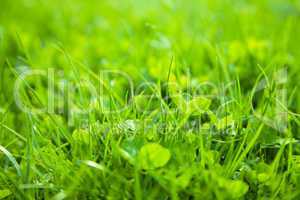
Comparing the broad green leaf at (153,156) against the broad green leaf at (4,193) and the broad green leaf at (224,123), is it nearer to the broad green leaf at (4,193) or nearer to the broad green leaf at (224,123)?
the broad green leaf at (224,123)

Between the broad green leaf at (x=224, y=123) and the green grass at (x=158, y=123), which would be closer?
the green grass at (x=158, y=123)

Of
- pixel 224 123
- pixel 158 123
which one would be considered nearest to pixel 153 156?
pixel 158 123

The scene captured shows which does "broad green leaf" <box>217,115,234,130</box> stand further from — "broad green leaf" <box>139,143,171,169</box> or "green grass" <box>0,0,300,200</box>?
"broad green leaf" <box>139,143,171,169</box>

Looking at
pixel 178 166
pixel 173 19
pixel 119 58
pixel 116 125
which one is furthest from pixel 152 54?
pixel 178 166

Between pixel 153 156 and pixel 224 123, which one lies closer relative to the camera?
pixel 153 156

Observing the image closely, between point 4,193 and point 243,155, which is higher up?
point 243,155

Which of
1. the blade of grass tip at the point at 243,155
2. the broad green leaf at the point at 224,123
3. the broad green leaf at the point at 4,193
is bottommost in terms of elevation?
the broad green leaf at the point at 4,193

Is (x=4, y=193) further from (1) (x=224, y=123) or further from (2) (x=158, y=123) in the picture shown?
(1) (x=224, y=123)

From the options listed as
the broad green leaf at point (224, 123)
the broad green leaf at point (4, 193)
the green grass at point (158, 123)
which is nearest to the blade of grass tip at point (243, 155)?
the green grass at point (158, 123)

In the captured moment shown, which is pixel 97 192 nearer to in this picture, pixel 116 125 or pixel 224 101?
pixel 116 125
